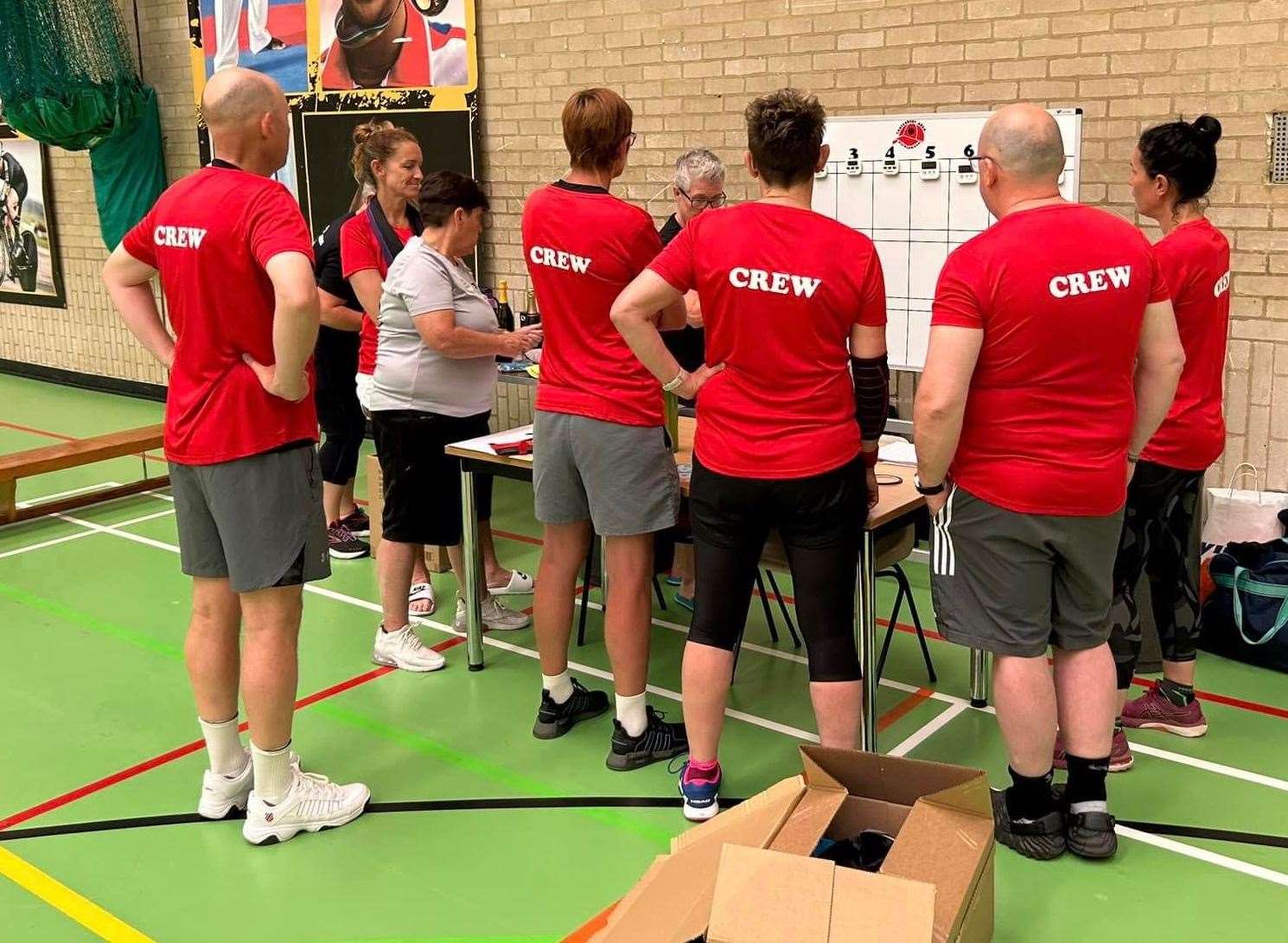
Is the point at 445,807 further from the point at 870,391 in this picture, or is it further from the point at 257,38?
the point at 257,38

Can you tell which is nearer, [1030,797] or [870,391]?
[870,391]

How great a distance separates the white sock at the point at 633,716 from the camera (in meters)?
3.40

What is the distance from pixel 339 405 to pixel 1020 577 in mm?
3542

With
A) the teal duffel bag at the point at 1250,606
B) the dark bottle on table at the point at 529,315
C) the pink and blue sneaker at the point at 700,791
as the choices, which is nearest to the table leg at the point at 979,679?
the teal duffel bag at the point at 1250,606

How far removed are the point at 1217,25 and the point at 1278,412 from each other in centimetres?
144

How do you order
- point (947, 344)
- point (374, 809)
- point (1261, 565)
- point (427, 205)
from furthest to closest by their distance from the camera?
point (1261, 565) → point (427, 205) → point (374, 809) → point (947, 344)

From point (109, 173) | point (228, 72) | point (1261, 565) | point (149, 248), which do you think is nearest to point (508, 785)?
point (149, 248)

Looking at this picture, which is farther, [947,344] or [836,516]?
[836,516]

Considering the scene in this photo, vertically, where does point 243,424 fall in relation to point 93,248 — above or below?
below

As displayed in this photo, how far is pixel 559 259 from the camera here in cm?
309

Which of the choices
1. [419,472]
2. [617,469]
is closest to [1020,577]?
[617,469]

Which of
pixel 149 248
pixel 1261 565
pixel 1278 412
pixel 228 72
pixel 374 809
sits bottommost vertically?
pixel 374 809

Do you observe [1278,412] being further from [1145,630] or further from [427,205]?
[427,205]

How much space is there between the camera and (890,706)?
3779mm
